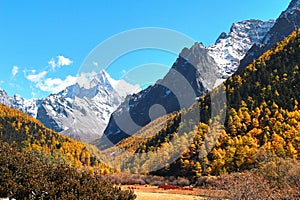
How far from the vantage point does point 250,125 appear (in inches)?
3132

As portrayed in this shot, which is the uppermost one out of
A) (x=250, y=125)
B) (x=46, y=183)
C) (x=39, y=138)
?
(x=39, y=138)

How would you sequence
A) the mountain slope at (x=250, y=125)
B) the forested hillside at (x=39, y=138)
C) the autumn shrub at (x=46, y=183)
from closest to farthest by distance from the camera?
the autumn shrub at (x=46, y=183), the mountain slope at (x=250, y=125), the forested hillside at (x=39, y=138)

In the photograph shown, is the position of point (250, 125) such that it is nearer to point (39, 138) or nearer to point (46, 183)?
point (46, 183)

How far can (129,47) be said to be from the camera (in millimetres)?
42281

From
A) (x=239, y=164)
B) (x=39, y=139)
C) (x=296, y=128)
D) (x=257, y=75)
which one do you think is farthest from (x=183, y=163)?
(x=39, y=139)

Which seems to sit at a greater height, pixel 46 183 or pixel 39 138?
pixel 39 138

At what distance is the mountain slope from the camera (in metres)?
65.8

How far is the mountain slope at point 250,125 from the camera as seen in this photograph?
65750 millimetres

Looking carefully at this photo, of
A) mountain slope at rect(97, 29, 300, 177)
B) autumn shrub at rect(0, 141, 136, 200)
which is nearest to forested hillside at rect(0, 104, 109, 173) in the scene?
mountain slope at rect(97, 29, 300, 177)

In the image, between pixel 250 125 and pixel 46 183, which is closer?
pixel 46 183

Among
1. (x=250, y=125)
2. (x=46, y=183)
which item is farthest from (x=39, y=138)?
(x=46, y=183)

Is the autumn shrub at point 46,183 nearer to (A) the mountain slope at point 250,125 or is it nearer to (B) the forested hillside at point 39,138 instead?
(A) the mountain slope at point 250,125

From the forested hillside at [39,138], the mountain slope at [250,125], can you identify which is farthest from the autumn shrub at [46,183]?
the forested hillside at [39,138]

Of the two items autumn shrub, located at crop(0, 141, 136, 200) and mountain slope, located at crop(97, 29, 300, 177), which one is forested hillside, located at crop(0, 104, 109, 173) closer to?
mountain slope, located at crop(97, 29, 300, 177)
